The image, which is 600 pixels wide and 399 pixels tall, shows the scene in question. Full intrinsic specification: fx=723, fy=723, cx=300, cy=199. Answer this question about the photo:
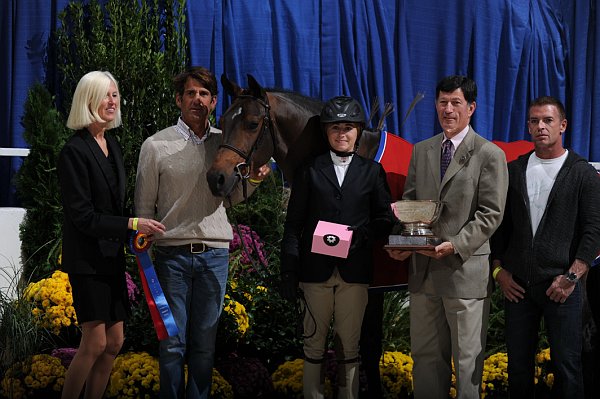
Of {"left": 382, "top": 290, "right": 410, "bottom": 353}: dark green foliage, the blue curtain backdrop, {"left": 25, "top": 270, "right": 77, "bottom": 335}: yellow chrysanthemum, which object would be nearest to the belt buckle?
{"left": 25, "top": 270, "right": 77, "bottom": 335}: yellow chrysanthemum

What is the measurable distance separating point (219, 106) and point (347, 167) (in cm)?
252

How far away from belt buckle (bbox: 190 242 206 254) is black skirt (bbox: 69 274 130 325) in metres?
0.36

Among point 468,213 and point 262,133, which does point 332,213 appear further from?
point 468,213

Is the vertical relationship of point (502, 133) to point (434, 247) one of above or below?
above

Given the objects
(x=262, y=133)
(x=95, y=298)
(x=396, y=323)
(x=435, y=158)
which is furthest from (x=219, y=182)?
(x=396, y=323)

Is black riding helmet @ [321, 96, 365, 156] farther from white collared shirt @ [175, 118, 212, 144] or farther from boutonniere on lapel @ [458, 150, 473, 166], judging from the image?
white collared shirt @ [175, 118, 212, 144]

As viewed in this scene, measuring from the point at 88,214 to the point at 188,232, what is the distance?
44cm

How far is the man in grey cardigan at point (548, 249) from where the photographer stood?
320 cm

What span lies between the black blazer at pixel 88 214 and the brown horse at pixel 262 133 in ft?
1.55

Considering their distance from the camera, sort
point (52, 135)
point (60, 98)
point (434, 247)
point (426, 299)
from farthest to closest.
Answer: point (60, 98)
point (52, 135)
point (426, 299)
point (434, 247)

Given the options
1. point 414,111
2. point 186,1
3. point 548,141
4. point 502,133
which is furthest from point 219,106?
point 548,141

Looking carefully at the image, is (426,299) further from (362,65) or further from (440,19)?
(440,19)

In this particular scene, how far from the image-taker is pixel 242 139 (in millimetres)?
3229

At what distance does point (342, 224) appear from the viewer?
316cm
